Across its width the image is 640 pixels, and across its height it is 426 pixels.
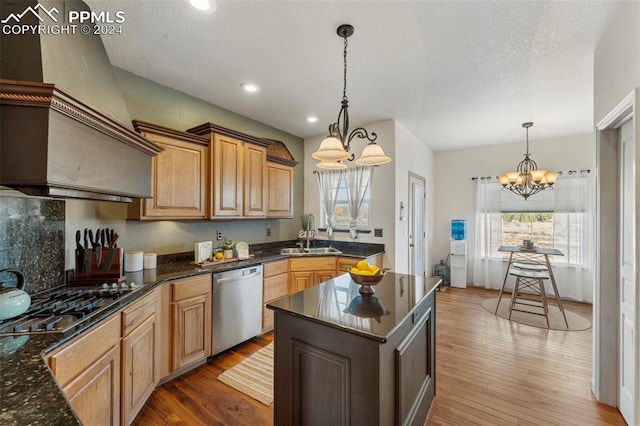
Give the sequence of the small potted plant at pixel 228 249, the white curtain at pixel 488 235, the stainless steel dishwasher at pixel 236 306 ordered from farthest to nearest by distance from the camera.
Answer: the white curtain at pixel 488 235 → the small potted plant at pixel 228 249 → the stainless steel dishwasher at pixel 236 306

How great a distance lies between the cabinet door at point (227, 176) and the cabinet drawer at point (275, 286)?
2.93 feet

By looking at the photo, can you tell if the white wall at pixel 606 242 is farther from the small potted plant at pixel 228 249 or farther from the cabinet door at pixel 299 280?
the small potted plant at pixel 228 249

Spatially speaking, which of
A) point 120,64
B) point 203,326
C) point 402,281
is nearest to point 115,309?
point 203,326

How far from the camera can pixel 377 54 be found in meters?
2.25

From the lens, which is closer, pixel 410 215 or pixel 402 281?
pixel 402 281

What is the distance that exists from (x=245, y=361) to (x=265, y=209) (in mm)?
1785

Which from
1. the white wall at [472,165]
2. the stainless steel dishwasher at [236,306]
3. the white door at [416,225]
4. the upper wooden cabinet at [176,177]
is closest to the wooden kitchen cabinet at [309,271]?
the stainless steel dishwasher at [236,306]

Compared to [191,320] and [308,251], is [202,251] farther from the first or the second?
[308,251]

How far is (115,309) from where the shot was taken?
1575 mm

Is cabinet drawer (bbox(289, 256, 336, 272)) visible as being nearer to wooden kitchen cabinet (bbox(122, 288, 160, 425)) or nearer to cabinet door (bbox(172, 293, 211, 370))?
cabinet door (bbox(172, 293, 211, 370))

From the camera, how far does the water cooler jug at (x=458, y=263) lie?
17.3 ft

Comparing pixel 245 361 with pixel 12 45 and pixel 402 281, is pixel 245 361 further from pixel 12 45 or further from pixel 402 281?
pixel 12 45

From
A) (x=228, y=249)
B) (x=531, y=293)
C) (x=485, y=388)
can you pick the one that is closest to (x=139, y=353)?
(x=228, y=249)

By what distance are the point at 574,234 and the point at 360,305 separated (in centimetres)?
510
